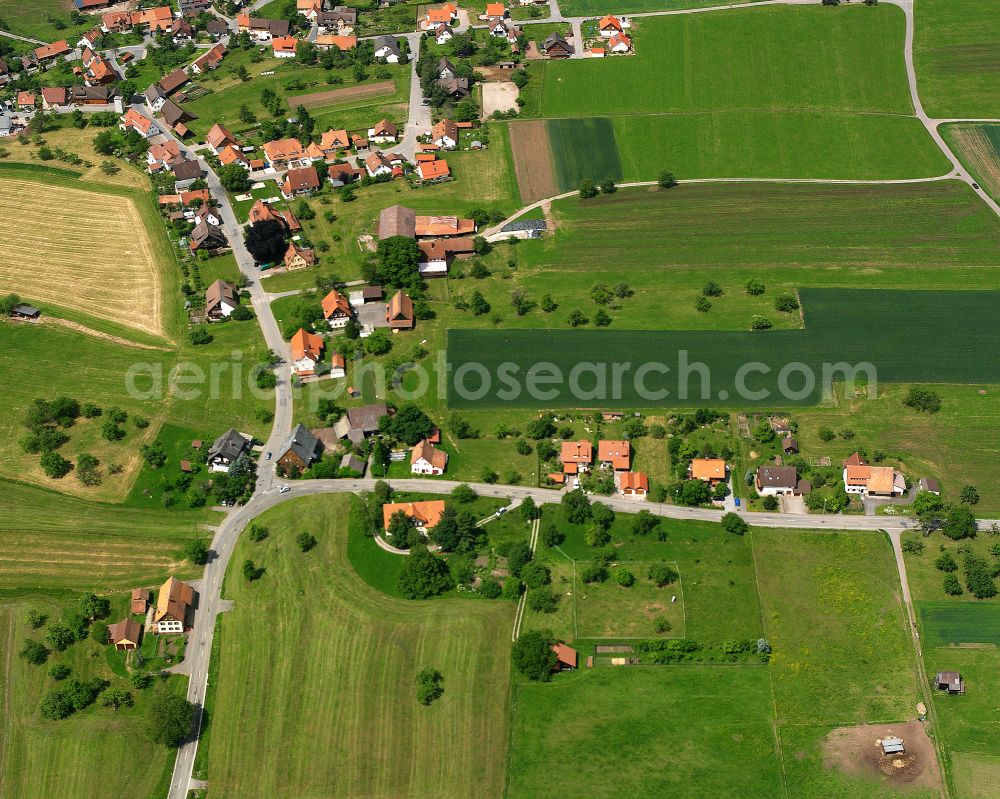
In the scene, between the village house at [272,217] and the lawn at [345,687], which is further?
the village house at [272,217]

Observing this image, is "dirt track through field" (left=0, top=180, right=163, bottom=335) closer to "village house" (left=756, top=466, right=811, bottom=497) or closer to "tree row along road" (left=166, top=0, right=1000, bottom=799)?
A: "tree row along road" (left=166, top=0, right=1000, bottom=799)

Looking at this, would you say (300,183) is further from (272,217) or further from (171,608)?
(171,608)

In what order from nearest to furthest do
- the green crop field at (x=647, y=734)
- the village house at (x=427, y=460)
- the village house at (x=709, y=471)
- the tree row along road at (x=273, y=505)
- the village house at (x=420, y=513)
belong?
1. the green crop field at (x=647, y=734)
2. the tree row along road at (x=273, y=505)
3. the village house at (x=420, y=513)
4. the village house at (x=709, y=471)
5. the village house at (x=427, y=460)

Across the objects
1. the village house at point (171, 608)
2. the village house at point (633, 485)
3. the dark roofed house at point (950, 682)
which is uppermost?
the village house at point (633, 485)

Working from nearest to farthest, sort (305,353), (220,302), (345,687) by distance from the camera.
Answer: (345,687), (305,353), (220,302)

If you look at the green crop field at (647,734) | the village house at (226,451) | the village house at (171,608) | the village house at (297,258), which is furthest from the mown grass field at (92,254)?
the green crop field at (647,734)

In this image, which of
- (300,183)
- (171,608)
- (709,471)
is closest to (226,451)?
(171,608)

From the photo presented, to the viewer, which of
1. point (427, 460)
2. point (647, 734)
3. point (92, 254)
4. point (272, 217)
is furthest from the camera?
point (272, 217)

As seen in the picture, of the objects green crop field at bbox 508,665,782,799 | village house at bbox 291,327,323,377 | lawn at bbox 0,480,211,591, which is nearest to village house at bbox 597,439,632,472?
green crop field at bbox 508,665,782,799

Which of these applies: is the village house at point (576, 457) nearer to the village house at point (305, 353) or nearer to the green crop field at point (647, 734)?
the green crop field at point (647, 734)
